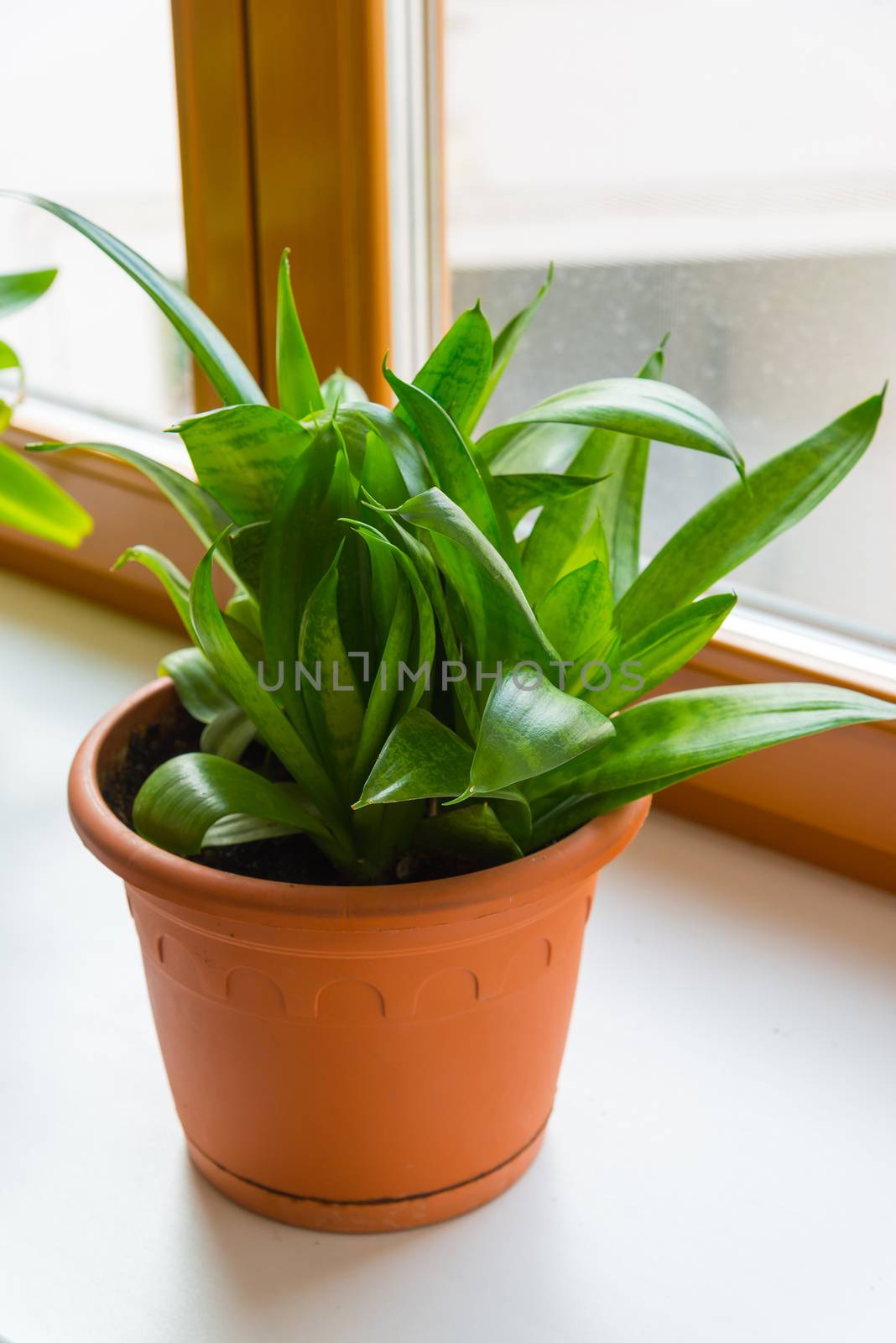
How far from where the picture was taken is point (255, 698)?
0.50m

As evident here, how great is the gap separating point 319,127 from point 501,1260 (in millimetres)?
711

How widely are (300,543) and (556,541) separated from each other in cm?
12

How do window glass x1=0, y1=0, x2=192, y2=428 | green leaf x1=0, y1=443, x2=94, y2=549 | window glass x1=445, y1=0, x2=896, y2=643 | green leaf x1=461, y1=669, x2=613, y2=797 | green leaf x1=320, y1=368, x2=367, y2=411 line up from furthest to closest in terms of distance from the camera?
window glass x1=0, y1=0, x2=192, y2=428 < green leaf x1=0, y1=443, x2=94, y2=549 < window glass x1=445, y1=0, x2=896, y2=643 < green leaf x1=320, y1=368, x2=367, y2=411 < green leaf x1=461, y1=669, x2=613, y2=797

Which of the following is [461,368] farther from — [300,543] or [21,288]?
[21,288]

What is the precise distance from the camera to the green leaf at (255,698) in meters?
0.47

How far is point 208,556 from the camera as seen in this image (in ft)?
1.48

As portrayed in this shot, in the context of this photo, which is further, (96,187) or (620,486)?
(96,187)

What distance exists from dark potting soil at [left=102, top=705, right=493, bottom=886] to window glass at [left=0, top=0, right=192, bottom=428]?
0.54m

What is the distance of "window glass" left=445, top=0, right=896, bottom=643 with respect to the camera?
0.71m

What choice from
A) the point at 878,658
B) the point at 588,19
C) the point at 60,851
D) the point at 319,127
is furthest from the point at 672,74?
the point at 60,851

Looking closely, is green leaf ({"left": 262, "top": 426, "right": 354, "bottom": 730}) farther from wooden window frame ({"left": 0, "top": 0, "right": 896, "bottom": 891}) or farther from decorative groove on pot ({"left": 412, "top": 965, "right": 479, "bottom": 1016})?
wooden window frame ({"left": 0, "top": 0, "right": 896, "bottom": 891})

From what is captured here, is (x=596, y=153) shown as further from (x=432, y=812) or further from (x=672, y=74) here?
(x=432, y=812)

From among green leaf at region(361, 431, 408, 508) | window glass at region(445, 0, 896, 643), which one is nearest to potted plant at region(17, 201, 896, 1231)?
green leaf at region(361, 431, 408, 508)

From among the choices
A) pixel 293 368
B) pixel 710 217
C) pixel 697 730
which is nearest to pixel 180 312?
pixel 293 368
